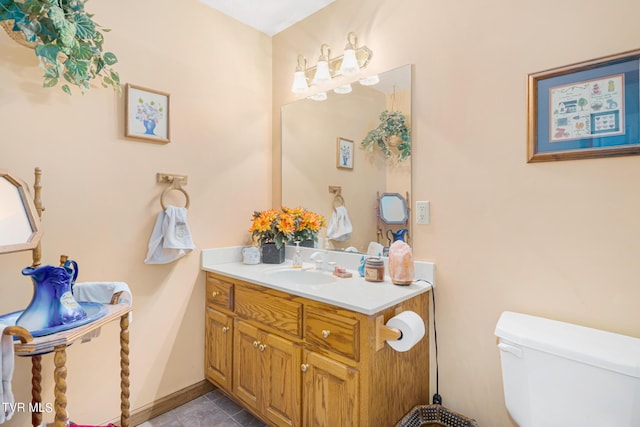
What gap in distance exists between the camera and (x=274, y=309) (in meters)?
1.58

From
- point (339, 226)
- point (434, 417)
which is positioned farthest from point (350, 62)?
point (434, 417)

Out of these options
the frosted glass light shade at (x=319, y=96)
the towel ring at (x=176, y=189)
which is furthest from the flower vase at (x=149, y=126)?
the frosted glass light shade at (x=319, y=96)

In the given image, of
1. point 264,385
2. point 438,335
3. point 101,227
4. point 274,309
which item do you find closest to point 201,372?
point 264,385

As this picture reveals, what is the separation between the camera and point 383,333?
4.08 ft

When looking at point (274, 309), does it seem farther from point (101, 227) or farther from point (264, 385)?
point (101, 227)

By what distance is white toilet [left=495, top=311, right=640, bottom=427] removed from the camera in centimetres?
95

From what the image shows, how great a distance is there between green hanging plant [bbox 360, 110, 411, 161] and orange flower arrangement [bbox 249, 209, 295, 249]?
72 cm

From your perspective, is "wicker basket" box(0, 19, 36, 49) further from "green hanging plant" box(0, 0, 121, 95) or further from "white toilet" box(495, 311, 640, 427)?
"white toilet" box(495, 311, 640, 427)

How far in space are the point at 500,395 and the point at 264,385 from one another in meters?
1.11

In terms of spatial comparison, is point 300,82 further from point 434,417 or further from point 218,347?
point 434,417

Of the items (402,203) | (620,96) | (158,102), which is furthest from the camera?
(158,102)

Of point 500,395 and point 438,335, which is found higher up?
point 438,335

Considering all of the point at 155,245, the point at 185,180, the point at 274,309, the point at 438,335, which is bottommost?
the point at 438,335

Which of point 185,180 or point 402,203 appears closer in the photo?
point 402,203
